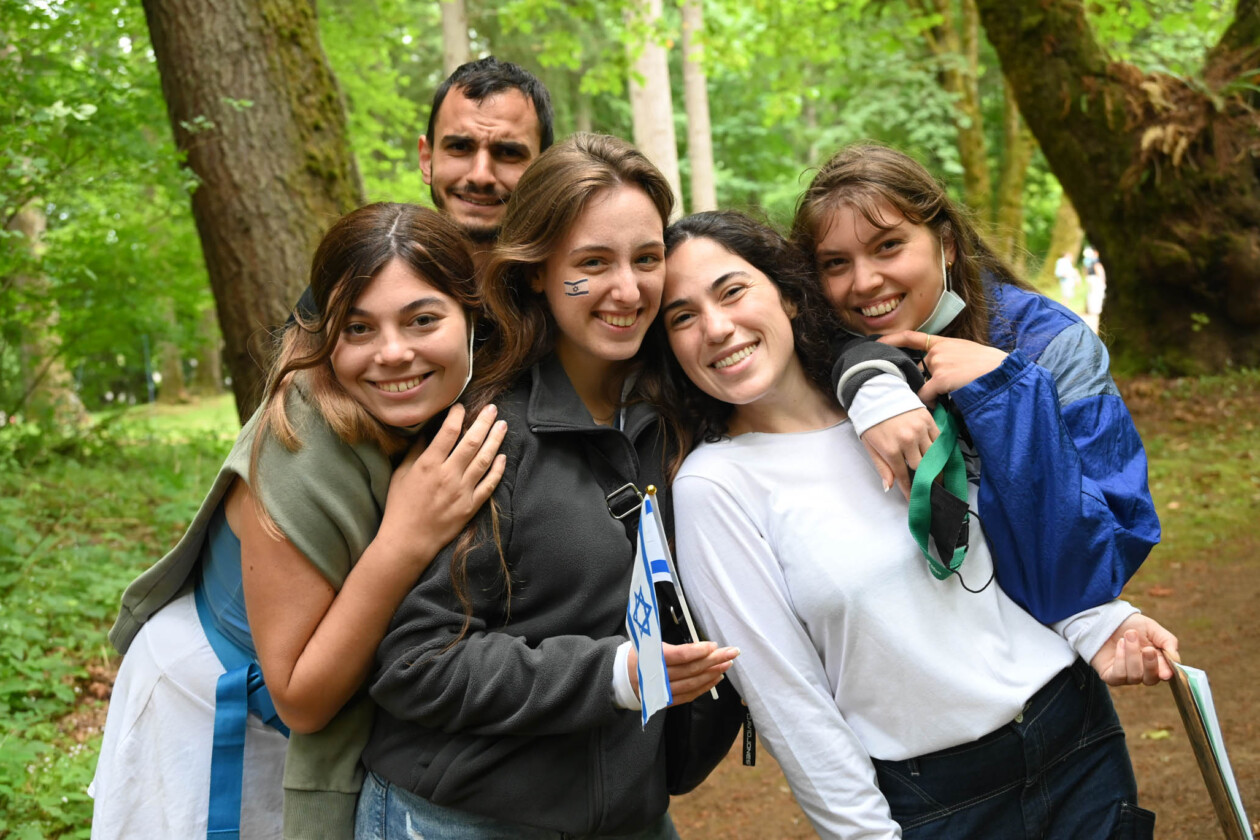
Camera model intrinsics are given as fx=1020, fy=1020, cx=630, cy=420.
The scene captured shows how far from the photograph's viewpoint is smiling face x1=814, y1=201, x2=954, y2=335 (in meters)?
2.49

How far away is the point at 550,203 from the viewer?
239 centimetres

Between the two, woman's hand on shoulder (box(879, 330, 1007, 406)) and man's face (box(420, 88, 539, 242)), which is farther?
man's face (box(420, 88, 539, 242))

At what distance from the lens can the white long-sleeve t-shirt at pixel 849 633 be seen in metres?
2.17

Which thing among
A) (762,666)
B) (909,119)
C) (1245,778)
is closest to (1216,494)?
(1245,778)

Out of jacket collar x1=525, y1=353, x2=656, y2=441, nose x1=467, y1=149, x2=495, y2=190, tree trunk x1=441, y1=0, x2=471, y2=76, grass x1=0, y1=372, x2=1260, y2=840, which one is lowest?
grass x1=0, y1=372, x2=1260, y2=840

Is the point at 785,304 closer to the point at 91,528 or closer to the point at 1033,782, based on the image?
the point at 1033,782

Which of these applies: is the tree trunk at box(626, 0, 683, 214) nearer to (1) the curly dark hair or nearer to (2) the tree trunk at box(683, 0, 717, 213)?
(2) the tree trunk at box(683, 0, 717, 213)

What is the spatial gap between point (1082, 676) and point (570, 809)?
117 cm

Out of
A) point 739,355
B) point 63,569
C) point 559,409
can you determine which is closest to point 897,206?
point 739,355

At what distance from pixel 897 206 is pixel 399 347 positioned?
1231 millimetres

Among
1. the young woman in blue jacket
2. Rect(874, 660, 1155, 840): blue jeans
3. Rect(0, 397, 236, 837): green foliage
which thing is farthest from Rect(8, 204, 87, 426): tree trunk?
Rect(874, 660, 1155, 840): blue jeans

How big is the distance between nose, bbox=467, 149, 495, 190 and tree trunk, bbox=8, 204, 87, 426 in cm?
515

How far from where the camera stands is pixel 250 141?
556cm

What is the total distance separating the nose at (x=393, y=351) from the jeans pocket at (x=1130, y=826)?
73.1 inches
